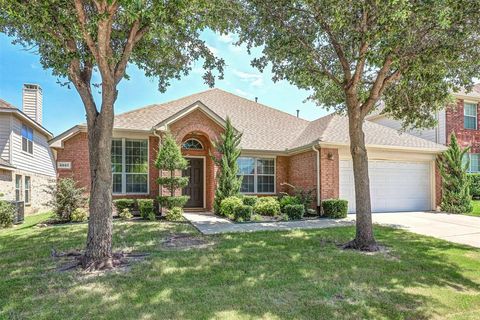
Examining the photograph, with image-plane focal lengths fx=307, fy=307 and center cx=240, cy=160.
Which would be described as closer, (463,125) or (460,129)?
(460,129)

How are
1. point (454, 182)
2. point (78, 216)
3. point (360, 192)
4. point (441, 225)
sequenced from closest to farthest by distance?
point (360, 192)
point (441, 225)
point (78, 216)
point (454, 182)

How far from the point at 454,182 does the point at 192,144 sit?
1283 cm

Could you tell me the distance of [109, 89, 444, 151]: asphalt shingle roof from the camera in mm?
14662

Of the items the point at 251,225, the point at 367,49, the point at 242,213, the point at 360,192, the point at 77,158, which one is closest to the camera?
the point at 367,49

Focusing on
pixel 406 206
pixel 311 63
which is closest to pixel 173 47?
pixel 311 63

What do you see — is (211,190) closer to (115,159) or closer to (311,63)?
(115,159)

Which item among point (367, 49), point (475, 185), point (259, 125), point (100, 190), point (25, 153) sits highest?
point (367, 49)

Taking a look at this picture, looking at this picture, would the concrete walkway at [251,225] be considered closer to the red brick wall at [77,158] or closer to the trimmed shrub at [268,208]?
the trimmed shrub at [268,208]

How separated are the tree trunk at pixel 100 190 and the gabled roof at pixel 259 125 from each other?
662cm

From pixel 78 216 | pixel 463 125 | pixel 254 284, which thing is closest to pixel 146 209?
pixel 78 216

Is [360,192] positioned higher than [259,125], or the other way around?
[259,125]

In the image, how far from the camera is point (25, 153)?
1738cm

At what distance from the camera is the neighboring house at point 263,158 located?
44.6ft

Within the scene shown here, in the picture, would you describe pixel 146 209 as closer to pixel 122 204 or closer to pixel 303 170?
pixel 122 204
